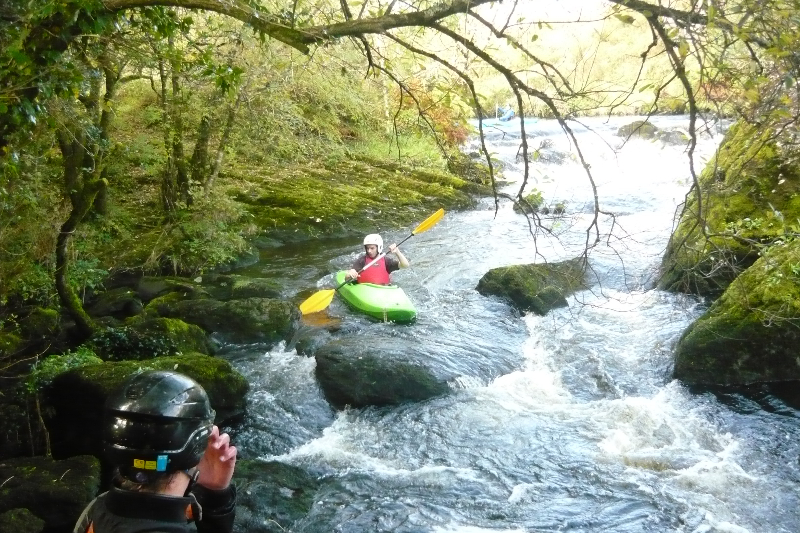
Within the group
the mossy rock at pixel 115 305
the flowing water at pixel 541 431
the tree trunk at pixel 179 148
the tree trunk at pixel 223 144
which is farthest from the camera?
the tree trunk at pixel 223 144

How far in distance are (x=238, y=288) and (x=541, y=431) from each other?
4.58 metres

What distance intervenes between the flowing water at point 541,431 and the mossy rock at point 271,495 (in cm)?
11

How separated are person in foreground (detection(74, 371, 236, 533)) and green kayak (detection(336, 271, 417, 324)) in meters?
5.89

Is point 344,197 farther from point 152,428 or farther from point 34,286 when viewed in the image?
point 152,428

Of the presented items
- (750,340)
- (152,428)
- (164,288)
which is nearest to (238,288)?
(164,288)

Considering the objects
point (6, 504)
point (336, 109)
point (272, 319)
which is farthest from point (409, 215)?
point (6, 504)

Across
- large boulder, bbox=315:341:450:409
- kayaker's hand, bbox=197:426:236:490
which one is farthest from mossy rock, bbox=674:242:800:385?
kayaker's hand, bbox=197:426:236:490

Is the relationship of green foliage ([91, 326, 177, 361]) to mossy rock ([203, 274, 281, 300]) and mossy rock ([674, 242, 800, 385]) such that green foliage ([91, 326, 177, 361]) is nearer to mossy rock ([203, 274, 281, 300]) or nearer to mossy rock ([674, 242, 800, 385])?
mossy rock ([203, 274, 281, 300])

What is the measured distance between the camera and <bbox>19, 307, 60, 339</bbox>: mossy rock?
5906 millimetres

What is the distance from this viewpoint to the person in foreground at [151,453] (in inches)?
53.2

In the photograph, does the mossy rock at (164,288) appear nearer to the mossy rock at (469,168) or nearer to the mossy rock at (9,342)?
the mossy rock at (9,342)

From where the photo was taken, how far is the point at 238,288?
26.9 feet

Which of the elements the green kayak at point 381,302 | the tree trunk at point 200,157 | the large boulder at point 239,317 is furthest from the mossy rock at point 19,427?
the tree trunk at point 200,157

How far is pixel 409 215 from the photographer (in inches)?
505
